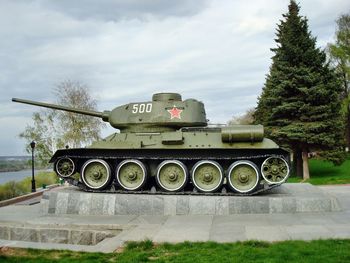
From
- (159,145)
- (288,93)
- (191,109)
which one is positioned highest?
(288,93)

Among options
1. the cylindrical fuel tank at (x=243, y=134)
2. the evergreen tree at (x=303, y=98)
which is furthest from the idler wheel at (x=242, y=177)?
the evergreen tree at (x=303, y=98)

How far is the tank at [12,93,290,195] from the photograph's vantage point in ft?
44.5

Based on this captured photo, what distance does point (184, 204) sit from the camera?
518 inches

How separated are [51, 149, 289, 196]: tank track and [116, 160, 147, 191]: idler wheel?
172 millimetres

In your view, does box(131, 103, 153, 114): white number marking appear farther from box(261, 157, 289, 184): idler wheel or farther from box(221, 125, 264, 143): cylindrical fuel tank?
box(261, 157, 289, 184): idler wheel

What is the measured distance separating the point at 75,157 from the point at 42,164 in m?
29.4

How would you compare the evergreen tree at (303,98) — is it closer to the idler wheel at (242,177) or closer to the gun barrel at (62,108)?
the idler wheel at (242,177)

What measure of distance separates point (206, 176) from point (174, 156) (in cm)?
119

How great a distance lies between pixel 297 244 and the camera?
8.40 meters

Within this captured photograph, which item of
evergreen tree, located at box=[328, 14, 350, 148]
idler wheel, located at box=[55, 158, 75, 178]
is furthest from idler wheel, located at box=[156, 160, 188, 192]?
evergreen tree, located at box=[328, 14, 350, 148]

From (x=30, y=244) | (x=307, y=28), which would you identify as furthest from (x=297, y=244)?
(x=307, y=28)

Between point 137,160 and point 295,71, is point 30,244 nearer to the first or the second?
point 137,160

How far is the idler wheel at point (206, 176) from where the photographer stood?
1388cm

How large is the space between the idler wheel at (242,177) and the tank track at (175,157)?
0.15 metres
